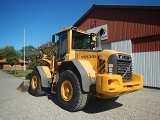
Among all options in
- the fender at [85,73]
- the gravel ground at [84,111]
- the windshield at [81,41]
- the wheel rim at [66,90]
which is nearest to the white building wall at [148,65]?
the gravel ground at [84,111]

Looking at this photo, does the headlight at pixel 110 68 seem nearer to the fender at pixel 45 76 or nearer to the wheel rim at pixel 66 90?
the wheel rim at pixel 66 90

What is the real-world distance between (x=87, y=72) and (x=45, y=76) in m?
3.16

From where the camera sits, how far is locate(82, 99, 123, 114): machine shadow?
6.82m

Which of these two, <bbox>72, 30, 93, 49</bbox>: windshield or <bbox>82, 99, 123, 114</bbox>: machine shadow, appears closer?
<bbox>82, 99, 123, 114</bbox>: machine shadow

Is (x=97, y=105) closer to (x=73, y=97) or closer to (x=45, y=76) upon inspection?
(x=73, y=97)

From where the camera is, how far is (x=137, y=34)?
42.5 ft

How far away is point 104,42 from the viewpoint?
1575 centimetres

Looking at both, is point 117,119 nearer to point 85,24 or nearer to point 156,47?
point 156,47

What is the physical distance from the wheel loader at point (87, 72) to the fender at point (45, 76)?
0.43 meters

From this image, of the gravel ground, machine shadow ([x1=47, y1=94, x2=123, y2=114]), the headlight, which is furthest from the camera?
machine shadow ([x1=47, y1=94, x2=123, y2=114])

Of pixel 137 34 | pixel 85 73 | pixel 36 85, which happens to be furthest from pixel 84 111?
pixel 137 34

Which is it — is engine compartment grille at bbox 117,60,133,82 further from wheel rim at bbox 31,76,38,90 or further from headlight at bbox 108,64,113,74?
wheel rim at bbox 31,76,38,90

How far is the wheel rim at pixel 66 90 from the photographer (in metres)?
6.83

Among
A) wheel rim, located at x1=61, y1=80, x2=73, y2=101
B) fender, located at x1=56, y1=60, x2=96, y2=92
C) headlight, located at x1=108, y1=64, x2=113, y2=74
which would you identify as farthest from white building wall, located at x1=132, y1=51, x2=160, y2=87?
wheel rim, located at x1=61, y1=80, x2=73, y2=101
